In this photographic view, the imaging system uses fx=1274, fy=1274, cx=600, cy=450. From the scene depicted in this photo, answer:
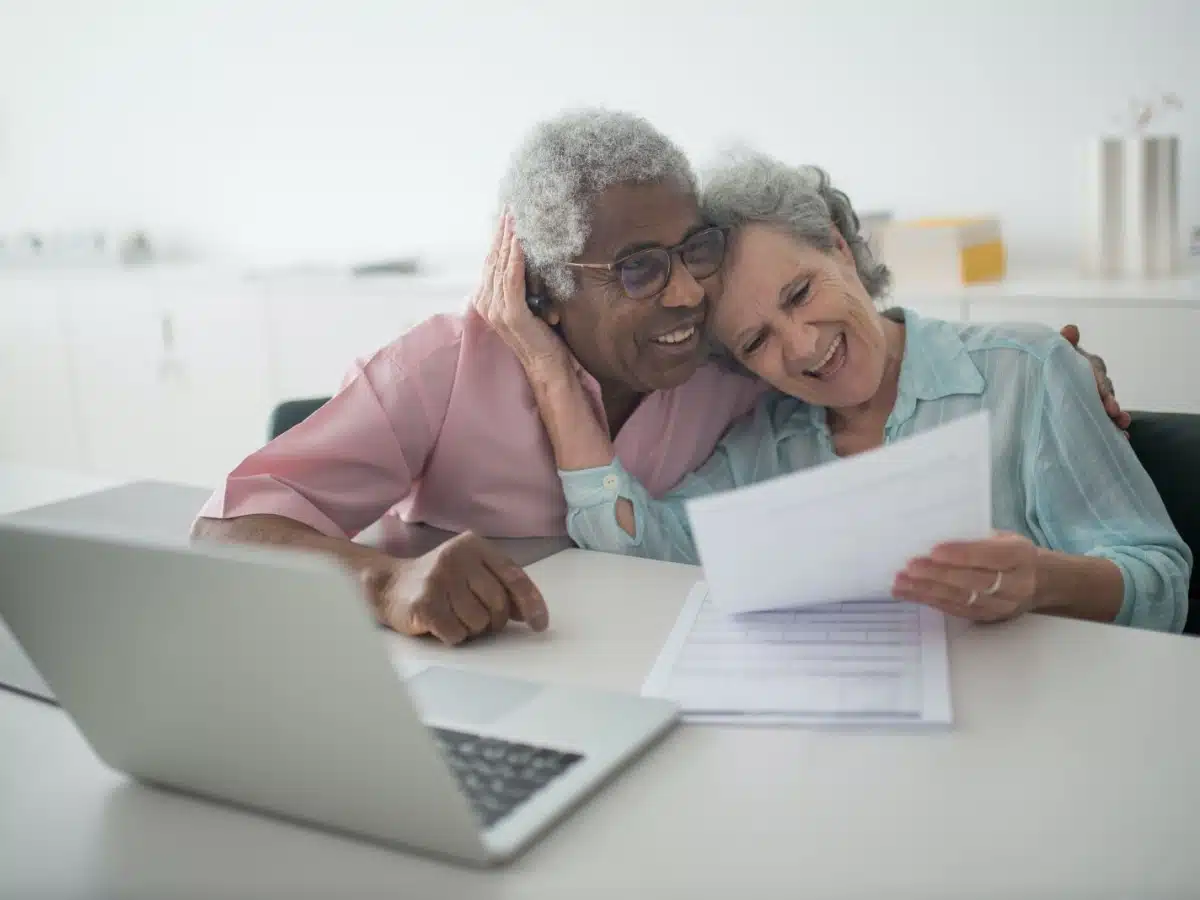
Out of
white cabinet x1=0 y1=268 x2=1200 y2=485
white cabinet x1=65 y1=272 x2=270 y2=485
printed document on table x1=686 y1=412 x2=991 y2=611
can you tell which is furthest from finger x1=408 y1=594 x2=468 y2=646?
white cabinet x1=65 y1=272 x2=270 y2=485

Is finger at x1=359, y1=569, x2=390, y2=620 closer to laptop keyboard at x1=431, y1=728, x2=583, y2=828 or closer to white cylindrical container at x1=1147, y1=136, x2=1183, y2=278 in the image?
laptop keyboard at x1=431, y1=728, x2=583, y2=828

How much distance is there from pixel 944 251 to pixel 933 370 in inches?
44.1

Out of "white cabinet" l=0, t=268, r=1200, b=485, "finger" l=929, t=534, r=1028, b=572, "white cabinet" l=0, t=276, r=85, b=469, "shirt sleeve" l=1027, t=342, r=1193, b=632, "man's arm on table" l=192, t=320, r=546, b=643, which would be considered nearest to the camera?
"finger" l=929, t=534, r=1028, b=572

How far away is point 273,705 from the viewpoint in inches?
32.5

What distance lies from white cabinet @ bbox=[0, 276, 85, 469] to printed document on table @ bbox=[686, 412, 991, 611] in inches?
146

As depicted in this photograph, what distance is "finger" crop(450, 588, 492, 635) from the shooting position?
1229mm

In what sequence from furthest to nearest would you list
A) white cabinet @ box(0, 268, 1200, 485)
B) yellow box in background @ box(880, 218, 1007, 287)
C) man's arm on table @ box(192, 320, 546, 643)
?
white cabinet @ box(0, 268, 1200, 485), yellow box in background @ box(880, 218, 1007, 287), man's arm on table @ box(192, 320, 546, 643)

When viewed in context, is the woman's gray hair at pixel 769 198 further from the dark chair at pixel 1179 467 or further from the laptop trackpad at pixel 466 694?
the laptop trackpad at pixel 466 694

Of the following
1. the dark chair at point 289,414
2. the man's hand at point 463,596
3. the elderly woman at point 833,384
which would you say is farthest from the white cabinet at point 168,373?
the man's hand at point 463,596

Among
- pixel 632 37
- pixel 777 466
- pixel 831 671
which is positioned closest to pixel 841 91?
pixel 632 37

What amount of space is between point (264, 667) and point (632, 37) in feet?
9.31

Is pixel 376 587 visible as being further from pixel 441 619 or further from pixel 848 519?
pixel 848 519

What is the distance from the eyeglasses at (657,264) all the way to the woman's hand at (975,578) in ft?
1.87

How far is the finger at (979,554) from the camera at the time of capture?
1137 millimetres
